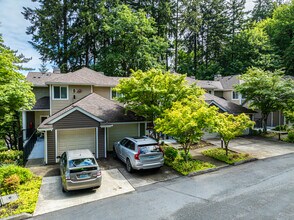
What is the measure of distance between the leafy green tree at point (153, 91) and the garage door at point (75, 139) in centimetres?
367

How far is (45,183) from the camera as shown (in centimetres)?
951

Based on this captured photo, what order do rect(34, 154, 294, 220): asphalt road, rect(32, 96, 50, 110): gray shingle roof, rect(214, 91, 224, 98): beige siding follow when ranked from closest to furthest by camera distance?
rect(34, 154, 294, 220): asphalt road < rect(32, 96, 50, 110): gray shingle roof < rect(214, 91, 224, 98): beige siding

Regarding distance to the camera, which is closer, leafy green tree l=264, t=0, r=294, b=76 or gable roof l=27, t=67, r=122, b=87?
gable roof l=27, t=67, r=122, b=87

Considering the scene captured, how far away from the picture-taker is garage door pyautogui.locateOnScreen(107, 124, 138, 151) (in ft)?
50.6

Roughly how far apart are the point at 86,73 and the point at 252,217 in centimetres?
1825

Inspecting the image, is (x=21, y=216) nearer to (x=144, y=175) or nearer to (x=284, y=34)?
(x=144, y=175)

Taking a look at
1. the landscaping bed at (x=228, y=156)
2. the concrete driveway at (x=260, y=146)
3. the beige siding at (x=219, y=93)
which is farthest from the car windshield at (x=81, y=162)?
the beige siding at (x=219, y=93)

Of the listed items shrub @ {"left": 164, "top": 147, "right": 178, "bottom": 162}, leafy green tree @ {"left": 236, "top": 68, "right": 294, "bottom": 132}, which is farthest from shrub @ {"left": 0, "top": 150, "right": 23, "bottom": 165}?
leafy green tree @ {"left": 236, "top": 68, "right": 294, "bottom": 132}

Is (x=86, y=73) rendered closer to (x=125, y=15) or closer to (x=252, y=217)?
(x=125, y=15)

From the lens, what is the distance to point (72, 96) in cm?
1744

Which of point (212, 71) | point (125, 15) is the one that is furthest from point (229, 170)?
point (212, 71)

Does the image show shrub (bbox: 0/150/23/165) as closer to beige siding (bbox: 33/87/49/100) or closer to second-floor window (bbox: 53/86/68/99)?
second-floor window (bbox: 53/86/68/99)

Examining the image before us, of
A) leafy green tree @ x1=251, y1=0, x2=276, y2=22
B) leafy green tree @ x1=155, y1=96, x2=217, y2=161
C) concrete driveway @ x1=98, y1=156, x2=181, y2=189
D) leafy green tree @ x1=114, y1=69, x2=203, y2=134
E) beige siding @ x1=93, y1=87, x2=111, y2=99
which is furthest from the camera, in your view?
leafy green tree @ x1=251, y1=0, x2=276, y2=22

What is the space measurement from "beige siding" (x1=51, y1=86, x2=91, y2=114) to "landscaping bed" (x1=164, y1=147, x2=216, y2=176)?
9.92 meters
